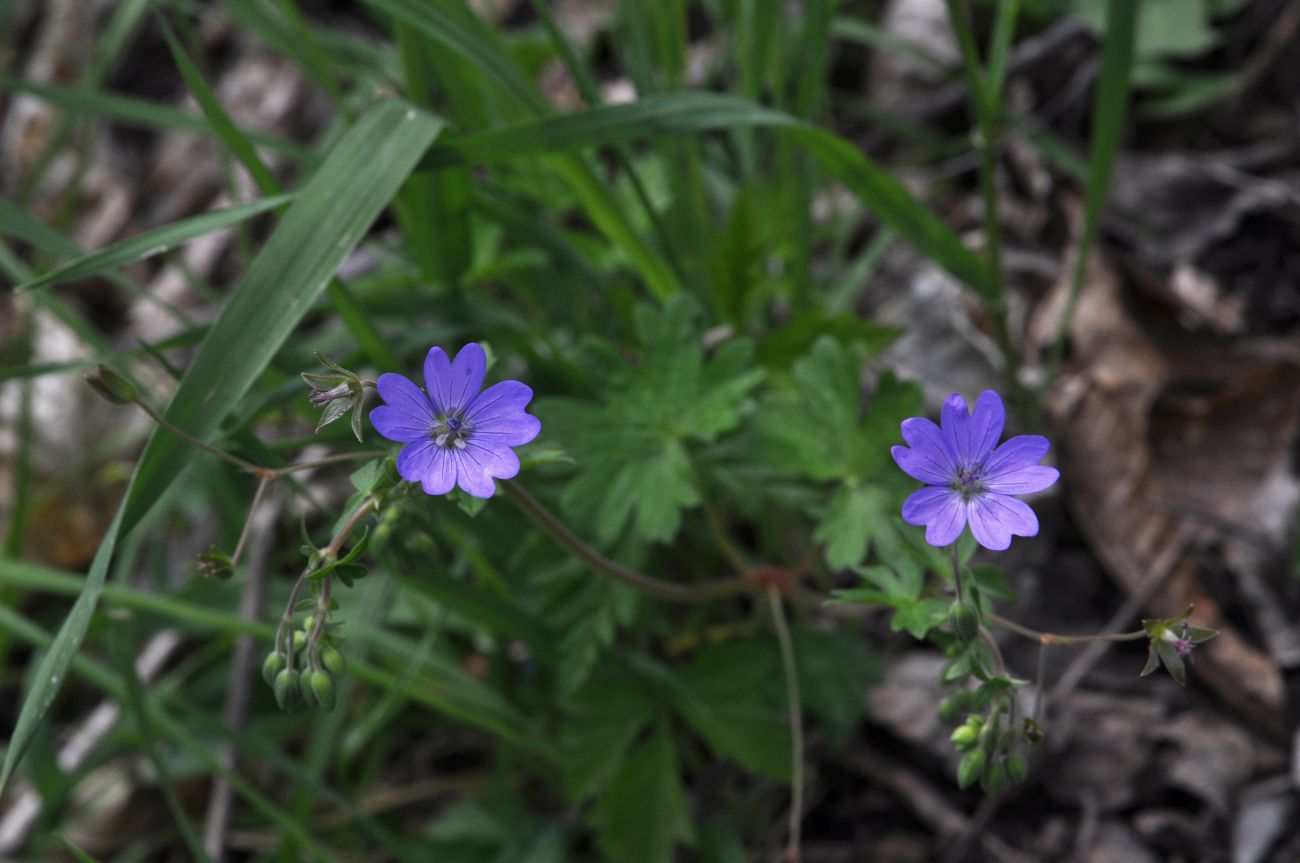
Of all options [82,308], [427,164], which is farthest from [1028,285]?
[82,308]

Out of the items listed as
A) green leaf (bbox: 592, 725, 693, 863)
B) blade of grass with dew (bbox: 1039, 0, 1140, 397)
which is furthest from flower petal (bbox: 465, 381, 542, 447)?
blade of grass with dew (bbox: 1039, 0, 1140, 397)

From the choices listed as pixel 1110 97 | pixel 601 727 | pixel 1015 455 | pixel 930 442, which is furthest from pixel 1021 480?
pixel 1110 97

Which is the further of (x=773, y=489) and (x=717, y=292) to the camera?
(x=717, y=292)

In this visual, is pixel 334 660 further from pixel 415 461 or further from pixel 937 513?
pixel 937 513

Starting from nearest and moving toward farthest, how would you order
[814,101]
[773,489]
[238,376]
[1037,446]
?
[1037,446] < [238,376] < [773,489] < [814,101]

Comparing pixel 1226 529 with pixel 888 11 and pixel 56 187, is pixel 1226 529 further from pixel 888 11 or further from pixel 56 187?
pixel 56 187

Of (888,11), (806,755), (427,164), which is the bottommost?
(806,755)

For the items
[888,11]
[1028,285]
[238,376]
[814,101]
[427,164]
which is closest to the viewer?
[238,376]

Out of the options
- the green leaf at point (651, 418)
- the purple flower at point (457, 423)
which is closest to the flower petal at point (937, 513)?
the purple flower at point (457, 423)
